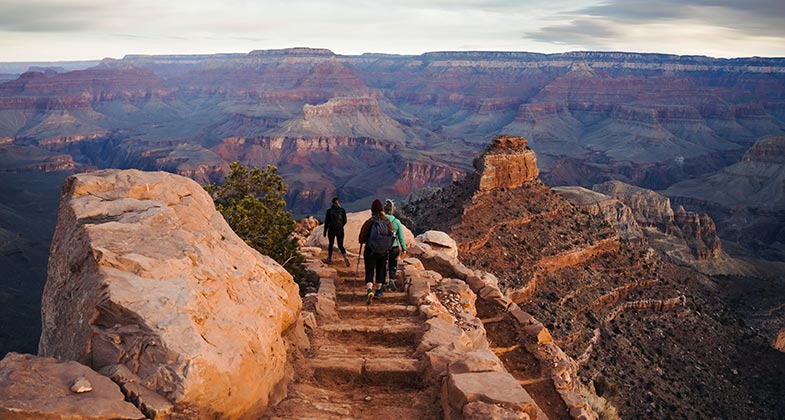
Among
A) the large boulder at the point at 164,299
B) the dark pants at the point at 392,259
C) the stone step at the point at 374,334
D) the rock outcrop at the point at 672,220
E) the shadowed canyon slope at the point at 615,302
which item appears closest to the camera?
the large boulder at the point at 164,299

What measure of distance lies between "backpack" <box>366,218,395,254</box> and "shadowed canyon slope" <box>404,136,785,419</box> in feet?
53.6

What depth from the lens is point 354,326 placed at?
1098 centimetres

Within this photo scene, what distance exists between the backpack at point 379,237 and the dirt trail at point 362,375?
56.4 inches

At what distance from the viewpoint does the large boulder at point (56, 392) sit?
5238mm

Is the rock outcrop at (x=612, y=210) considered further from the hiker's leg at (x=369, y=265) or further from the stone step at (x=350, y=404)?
the stone step at (x=350, y=404)

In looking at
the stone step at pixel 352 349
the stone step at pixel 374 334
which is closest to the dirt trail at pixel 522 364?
the stone step at pixel 374 334

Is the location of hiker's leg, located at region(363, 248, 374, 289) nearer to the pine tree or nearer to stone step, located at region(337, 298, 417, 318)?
stone step, located at region(337, 298, 417, 318)

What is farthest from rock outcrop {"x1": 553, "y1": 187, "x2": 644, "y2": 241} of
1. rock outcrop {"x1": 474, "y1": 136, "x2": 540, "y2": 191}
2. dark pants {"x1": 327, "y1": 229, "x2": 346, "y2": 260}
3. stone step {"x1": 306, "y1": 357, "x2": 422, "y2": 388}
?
stone step {"x1": 306, "y1": 357, "x2": 422, "y2": 388}

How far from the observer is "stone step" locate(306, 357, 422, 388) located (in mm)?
9023

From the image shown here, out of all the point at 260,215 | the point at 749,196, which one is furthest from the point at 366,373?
the point at 749,196

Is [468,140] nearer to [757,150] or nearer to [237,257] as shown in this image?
Result: [757,150]

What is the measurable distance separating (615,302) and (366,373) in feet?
98.8

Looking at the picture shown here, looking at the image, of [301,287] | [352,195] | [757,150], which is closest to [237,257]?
[301,287]

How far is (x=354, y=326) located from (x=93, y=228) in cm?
511
